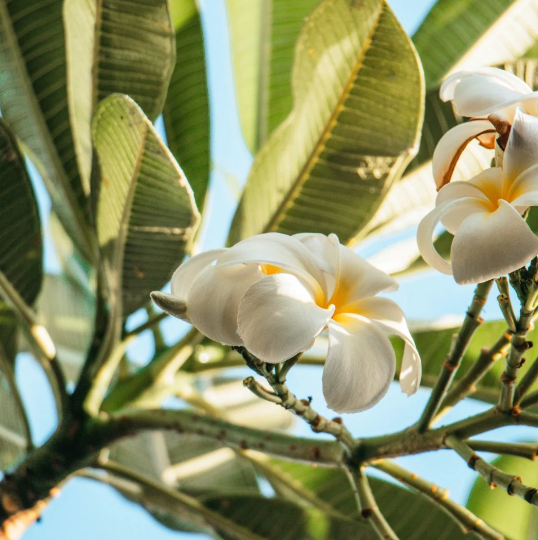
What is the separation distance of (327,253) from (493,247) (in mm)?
115

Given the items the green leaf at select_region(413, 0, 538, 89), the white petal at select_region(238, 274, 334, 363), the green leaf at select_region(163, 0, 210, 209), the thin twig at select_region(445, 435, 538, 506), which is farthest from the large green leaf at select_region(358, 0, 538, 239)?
the white petal at select_region(238, 274, 334, 363)

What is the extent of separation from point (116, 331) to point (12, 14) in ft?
1.21

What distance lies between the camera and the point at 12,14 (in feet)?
2.49

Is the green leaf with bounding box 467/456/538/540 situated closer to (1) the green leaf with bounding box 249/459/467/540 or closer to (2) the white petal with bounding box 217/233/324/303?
(1) the green leaf with bounding box 249/459/467/540

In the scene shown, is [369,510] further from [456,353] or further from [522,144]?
[522,144]

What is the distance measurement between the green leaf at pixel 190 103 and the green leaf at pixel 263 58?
0.20 meters

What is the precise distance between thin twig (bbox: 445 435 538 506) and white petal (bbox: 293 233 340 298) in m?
0.17

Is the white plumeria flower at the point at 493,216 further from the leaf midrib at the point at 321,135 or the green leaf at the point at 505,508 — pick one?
the green leaf at the point at 505,508

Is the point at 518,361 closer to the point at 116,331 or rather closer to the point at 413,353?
the point at 413,353

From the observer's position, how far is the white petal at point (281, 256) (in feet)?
1.26

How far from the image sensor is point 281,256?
Result: 1.29 feet

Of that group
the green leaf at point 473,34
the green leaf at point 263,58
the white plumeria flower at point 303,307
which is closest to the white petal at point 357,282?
the white plumeria flower at point 303,307

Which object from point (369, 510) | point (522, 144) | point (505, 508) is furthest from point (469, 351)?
point (522, 144)

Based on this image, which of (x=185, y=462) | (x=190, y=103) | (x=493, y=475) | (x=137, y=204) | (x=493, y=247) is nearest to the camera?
(x=493, y=247)
